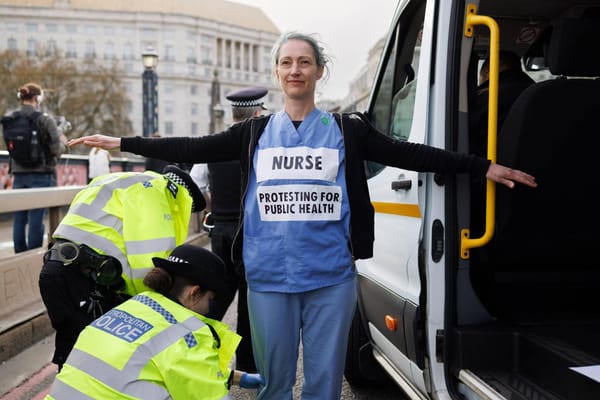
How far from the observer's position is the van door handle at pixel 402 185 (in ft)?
8.89

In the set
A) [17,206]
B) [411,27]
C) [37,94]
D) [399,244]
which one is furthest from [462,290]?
[37,94]

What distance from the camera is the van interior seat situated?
263 centimetres

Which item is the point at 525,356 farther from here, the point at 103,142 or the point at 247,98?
the point at 247,98

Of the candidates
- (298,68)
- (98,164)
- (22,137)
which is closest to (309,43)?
(298,68)

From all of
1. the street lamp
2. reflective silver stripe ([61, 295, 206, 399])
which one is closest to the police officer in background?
reflective silver stripe ([61, 295, 206, 399])

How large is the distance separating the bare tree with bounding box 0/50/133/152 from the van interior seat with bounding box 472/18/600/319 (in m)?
46.6

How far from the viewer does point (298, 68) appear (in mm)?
2475

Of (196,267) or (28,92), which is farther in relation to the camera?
(28,92)

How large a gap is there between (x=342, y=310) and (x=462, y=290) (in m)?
0.52

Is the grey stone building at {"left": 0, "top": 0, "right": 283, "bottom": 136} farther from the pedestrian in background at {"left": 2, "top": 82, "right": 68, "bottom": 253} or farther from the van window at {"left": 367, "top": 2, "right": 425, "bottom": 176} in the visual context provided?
the van window at {"left": 367, "top": 2, "right": 425, "bottom": 176}

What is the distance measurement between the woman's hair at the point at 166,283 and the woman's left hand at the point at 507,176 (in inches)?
48.6

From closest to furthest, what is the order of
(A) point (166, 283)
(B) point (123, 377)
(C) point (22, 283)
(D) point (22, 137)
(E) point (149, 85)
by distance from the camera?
(B) point (123, 377) → (A) point (166, 283) → (C) point (22, 283) → (D) point (22, 137) → (E) point (149, 85)

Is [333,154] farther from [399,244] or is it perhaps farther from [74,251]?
[74,251]

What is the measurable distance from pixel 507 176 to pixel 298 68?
946 mm
